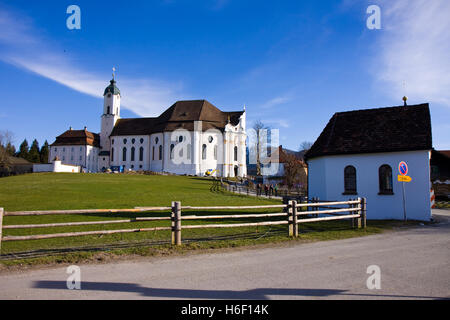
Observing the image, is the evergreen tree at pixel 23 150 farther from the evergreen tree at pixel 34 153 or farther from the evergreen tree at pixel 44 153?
the evergreen tree at pixel 44 153

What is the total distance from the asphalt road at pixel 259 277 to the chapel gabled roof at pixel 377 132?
9.78m

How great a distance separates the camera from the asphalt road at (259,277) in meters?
4.78

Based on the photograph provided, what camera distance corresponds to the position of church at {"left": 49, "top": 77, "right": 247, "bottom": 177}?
61.6 meters

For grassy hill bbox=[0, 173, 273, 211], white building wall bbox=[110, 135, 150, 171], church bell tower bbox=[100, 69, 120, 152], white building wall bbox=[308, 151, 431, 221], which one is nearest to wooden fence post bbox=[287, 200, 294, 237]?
white building wall bbox=[308, 151, 431, 221]

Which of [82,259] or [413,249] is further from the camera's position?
[413,249]

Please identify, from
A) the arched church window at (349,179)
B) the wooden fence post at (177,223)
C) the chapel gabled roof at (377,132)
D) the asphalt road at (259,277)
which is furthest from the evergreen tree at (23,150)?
the asphalt road at (259,277)

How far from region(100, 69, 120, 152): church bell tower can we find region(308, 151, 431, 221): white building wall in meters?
66.7

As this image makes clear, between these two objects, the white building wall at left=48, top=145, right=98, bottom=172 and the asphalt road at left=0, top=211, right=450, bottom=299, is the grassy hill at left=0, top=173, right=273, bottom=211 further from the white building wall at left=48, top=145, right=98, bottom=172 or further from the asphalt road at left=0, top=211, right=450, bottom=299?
the white building wall at left=48, top=145, right=98, bottom=172

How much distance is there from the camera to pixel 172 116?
64.8 metres

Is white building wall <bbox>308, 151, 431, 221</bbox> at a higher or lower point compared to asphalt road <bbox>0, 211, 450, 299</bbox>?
higher

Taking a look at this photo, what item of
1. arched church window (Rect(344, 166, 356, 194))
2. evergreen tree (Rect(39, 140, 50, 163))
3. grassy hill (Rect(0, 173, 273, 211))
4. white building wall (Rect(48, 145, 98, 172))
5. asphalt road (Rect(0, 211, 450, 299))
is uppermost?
evergreen tree (Rect(39, 140, 50, 163))
